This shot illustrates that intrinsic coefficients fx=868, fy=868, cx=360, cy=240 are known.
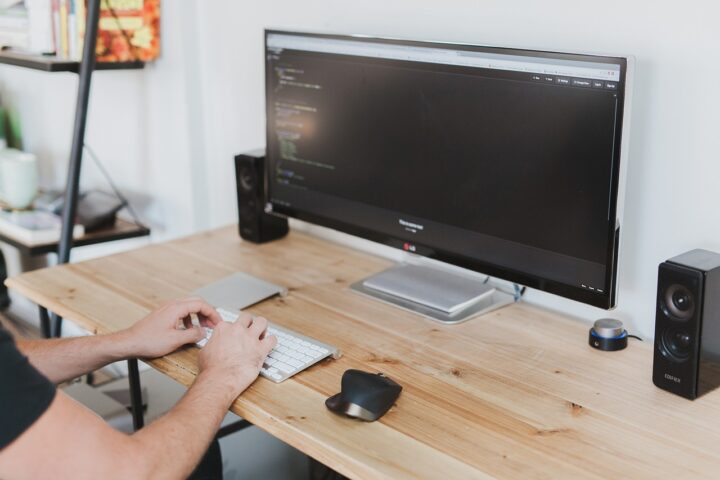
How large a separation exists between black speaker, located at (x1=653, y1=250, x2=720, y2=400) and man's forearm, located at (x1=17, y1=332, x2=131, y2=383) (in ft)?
2.96

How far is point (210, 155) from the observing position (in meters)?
2.46

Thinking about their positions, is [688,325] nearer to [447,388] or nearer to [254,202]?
[447,388]

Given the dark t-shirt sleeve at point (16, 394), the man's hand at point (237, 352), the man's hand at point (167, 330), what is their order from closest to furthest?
the dark t-shirt sleeve at point (16, 394) < the man's hand at point (237, 352) < the man's hand at point (167, 330)

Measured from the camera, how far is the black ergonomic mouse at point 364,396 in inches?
51.3

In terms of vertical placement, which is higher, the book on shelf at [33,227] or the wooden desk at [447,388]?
the book on shelf at [33,227]

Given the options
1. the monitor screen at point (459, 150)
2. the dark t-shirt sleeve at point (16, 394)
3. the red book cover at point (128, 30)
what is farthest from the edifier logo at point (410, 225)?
the red book cover at point (128, 30)

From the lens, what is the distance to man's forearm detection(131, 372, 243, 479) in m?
1.21

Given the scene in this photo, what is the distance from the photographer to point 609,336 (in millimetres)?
1539

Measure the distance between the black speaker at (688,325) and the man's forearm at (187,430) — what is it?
0.67m

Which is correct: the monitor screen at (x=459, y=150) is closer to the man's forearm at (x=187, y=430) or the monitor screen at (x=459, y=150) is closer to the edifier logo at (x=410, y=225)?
the edifier logo at (x=410, y=225)

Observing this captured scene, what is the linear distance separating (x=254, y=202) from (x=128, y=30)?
66cm

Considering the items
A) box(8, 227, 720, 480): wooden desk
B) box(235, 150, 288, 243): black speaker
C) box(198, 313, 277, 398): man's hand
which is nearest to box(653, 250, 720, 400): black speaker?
box(8, 227, 720, 480): wooden desk

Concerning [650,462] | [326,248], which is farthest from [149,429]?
[326,248]

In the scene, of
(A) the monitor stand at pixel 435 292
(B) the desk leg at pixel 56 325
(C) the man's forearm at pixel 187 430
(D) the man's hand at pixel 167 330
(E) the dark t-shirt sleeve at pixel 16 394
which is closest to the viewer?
(E) the dark t-shirt sleeve at pixel 16 394
